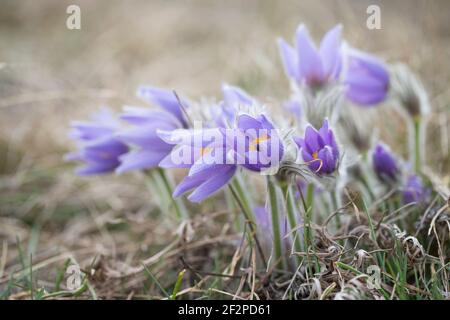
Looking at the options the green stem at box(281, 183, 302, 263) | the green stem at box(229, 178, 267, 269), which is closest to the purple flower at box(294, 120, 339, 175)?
the green stem at box(281, 183, 302, 263)

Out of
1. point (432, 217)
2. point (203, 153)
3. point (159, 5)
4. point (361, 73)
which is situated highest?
point (159, 5)

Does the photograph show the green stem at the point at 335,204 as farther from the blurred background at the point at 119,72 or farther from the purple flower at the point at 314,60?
the blurred background at the point at 119,72

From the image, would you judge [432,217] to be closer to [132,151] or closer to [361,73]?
[361,73]

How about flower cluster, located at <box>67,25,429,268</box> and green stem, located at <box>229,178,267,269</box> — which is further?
green stem, located at <box>229,178,267,269</box>

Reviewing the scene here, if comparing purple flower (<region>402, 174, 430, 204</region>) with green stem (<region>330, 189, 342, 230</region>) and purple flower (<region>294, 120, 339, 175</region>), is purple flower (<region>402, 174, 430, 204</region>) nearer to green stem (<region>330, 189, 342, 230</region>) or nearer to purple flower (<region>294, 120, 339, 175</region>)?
green stem (<region>330, 189, 342, 230</region>)

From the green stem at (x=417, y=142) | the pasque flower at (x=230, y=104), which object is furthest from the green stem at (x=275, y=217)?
the green stem at (x=417, y=142)
